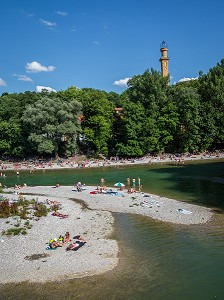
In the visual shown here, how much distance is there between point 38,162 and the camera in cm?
7156

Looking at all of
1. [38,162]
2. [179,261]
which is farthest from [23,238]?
[38,162]

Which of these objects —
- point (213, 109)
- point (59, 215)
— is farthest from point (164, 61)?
point (59, 215)

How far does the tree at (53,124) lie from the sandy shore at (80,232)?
30.1 metres

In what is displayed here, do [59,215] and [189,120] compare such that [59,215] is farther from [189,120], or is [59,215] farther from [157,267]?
[189,120]

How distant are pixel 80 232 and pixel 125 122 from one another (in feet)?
163

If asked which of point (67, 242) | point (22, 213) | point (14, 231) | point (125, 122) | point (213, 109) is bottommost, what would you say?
point (67, 242)

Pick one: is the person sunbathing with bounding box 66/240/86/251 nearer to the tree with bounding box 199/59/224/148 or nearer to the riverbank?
the riverbank

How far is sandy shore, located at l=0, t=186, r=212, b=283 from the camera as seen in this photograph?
1728cm

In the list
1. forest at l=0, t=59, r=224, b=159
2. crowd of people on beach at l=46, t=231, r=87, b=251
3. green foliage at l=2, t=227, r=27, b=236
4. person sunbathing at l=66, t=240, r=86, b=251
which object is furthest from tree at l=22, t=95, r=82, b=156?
person sunbathing at l=66, t=240, r=86, b=251

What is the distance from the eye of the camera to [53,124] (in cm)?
6912

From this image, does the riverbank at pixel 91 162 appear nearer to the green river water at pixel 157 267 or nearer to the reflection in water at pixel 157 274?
the green river water at pixel 157 267

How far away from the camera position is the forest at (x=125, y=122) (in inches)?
2736

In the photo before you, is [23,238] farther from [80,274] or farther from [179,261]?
[179,261]

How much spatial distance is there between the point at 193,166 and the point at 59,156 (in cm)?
3130
